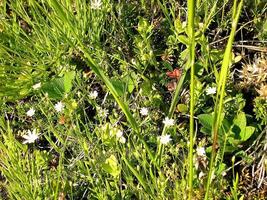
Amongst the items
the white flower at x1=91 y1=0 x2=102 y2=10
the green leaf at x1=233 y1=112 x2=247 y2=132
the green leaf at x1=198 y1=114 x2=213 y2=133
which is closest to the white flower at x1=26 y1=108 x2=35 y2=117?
the white flower at x1=91 y1=0 x2=102 y2=10

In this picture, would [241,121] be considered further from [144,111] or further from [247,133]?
[144,111]

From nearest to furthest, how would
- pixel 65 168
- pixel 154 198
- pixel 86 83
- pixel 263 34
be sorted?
pixel 154 198, pixel 65 168, pixel 263 34, pixel 86 83

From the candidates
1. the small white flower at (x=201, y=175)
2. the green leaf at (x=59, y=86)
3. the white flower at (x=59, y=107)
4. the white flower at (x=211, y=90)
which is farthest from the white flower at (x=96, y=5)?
the small white flower at (x=201, y=175)

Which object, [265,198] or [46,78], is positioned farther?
[46,78]

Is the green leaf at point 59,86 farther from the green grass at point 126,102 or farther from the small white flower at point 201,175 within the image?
the small white flower at point 201,175

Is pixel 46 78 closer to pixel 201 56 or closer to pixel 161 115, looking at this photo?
pixel 161 115

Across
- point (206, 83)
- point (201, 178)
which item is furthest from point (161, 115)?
point (201, 178)

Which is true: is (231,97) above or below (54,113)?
below

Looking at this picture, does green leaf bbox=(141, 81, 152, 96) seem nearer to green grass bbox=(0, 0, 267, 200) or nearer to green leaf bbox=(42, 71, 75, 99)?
green grass bbox=(0, 0, 267, 200)
